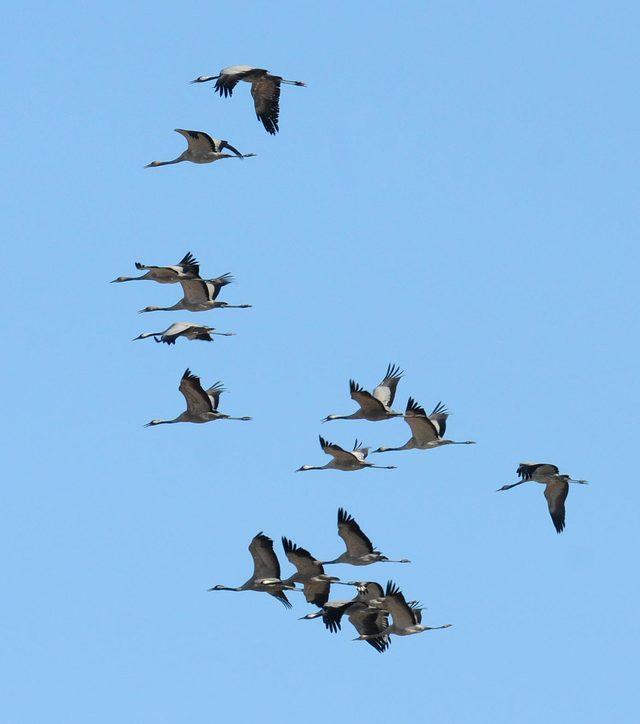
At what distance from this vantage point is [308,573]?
5950cm

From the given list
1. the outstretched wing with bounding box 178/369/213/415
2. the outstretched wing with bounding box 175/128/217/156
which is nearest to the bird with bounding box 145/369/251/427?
the outstretched wing with bounding box 178/369/213/415

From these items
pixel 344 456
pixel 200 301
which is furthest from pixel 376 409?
pixel 200 301

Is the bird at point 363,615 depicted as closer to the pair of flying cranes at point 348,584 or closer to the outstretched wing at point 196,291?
the pair of flying cranes at point 348,584

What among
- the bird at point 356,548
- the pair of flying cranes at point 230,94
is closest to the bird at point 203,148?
the pair of flying cranes at point 230,94

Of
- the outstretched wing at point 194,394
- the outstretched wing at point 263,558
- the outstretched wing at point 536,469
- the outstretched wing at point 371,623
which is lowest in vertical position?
the outstretched wing at point 371,623

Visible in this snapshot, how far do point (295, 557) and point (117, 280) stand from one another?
25.7 feet

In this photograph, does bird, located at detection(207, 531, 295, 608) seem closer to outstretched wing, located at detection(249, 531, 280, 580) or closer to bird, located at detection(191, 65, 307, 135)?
outstretched wing, located at detection(249, 531, 280, 580)

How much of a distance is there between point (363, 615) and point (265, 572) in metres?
2.56

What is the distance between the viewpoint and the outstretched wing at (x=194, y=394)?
58125 mm

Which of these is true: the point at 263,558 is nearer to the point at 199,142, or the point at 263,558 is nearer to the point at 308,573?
the point at 308,573

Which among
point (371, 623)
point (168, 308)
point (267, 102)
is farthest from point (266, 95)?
point (371, 623)

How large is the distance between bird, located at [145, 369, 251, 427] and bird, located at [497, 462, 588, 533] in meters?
7.02

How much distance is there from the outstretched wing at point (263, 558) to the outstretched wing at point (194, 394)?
3.40 metres

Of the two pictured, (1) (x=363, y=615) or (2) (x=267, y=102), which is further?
(1) (x=363, y=615)
